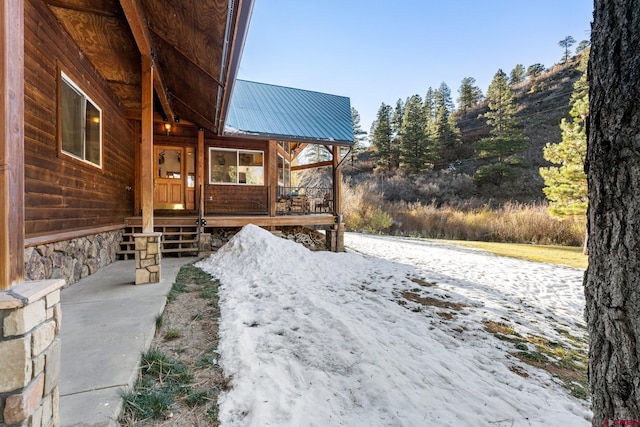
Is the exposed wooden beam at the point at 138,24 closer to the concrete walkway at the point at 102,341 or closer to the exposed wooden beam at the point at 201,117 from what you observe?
the exposed wooden beam at the point at 201,117

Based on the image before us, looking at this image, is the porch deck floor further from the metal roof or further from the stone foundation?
the metal roof

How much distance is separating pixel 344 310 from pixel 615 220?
3.10m

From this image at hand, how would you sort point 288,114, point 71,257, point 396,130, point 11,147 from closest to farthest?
point 11,147 < point 71,257 < point 288,114 < point 396,130

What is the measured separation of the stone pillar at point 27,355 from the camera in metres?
1.05

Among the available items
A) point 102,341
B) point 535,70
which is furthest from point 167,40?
point 535,70

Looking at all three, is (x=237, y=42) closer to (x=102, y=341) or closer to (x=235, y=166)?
(x=102, y=341)

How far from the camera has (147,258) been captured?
414 cm

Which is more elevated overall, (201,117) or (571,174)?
(201,117)

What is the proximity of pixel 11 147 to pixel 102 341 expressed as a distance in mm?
1836

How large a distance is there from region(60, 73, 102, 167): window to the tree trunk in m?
5.41

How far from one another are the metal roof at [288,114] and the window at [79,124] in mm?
3140

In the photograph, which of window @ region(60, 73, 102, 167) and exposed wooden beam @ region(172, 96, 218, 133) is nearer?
window @ region(60, 73, 102, 167)

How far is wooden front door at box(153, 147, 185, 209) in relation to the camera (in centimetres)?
891

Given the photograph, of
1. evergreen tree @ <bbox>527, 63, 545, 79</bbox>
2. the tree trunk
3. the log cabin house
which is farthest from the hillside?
the tree trunk
